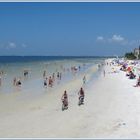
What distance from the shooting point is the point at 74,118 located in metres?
21.9

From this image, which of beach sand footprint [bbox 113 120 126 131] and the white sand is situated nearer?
the white sand

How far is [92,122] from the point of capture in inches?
807

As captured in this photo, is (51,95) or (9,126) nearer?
(9,126)

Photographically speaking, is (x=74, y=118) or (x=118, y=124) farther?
(x=74, y=118)

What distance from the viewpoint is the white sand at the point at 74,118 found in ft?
59.5

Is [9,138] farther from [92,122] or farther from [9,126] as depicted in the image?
[92,122]

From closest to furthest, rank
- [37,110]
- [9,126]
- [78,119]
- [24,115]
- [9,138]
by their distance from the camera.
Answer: [9,138], [9,126], [78,119], [24,115], [37,110]

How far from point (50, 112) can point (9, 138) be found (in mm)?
7268

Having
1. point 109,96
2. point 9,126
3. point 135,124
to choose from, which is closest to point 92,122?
point 135,124

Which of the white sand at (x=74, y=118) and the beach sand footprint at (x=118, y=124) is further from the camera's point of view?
the beach sand footprint at (x=118, y=124)

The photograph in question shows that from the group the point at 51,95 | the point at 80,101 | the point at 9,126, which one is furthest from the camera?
the point at 51,95

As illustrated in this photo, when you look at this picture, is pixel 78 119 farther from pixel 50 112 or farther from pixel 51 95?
pixel 51 95

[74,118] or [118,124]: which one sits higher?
[118,124]

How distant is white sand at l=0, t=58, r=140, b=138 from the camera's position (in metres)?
18.1
